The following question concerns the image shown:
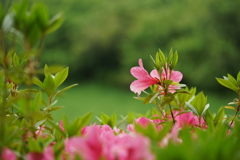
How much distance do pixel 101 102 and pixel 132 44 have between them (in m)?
1.94

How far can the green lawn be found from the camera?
7.04 m

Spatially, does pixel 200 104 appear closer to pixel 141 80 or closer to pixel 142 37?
pixel 141 80

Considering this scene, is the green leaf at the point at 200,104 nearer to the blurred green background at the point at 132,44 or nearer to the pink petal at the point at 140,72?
the pink petal at the point at 140,72

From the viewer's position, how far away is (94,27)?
9.21 m

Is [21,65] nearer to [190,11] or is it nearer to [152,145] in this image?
[152,145]

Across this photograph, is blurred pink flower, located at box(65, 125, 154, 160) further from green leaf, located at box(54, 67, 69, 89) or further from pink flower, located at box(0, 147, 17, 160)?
green leaf, located at box(54, 67, 69, 89)

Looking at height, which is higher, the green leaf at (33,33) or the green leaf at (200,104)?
the green leaf at (33,33)

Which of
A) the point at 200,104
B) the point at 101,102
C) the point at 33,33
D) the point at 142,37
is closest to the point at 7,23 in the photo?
the point at 33,33

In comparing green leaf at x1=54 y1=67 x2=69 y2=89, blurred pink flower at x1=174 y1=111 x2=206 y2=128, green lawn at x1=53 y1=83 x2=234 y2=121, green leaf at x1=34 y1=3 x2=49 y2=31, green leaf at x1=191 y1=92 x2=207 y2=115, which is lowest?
green lawn at x1=53 y1=83 x2=234 y2=121

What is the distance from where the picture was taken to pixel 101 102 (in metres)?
8.15

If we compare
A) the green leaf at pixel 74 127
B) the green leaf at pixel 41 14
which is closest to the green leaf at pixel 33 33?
the green leaf at pixel 41 14

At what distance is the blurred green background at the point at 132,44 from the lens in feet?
22.3

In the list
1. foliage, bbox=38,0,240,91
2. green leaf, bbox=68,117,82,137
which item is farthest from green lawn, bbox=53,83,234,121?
green leaf, bbox=68,117,82,137

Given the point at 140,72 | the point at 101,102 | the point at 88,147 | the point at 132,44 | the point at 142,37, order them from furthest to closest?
the point at 132,44, the point at 142,37, the point at 101,102, the point at 140,72, the point at 88,147
